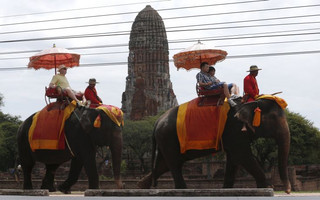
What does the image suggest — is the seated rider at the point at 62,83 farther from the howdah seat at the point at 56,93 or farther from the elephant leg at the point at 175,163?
the elephant leg at the point at 175,163

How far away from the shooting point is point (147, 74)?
3189 inches

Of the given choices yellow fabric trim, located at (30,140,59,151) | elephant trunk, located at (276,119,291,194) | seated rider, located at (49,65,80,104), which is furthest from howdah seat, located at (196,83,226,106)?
yellow fabric trim, located at (30,140,59,151)

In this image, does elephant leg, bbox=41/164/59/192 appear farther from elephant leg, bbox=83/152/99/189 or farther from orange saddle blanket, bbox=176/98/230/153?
orange saddle blanket, bbox=176/98/230/153

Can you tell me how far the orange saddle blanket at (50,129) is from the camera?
41.0 ft

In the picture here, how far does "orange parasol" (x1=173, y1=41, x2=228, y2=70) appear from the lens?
12.9m

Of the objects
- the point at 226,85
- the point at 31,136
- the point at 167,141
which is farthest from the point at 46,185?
the point at 226,85

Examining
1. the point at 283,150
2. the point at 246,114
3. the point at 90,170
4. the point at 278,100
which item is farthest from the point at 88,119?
the point at 283,150

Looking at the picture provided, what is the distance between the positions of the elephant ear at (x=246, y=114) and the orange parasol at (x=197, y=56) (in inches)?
88.3

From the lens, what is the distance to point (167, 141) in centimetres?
1195

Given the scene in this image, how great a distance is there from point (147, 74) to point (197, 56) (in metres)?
67.7

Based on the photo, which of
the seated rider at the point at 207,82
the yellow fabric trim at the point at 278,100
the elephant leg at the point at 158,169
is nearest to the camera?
the yellow fabric trim at the point at 278,100

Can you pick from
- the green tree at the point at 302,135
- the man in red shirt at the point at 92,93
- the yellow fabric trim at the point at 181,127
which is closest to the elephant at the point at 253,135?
the yellow fabric trim at the point at 181,127

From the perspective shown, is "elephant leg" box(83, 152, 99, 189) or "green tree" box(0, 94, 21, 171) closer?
"elephant leg" box(83, 152, 99, 189)

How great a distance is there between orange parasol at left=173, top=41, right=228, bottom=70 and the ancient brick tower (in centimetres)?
6456
